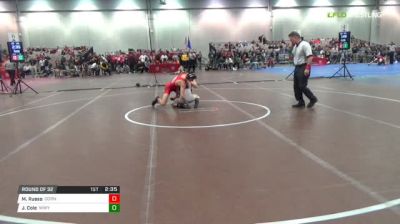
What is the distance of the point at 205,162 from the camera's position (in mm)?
5207

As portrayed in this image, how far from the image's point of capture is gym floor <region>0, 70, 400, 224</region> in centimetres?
367

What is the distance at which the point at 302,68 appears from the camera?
30.7 feet

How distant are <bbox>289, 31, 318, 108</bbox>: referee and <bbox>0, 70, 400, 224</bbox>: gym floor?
1.34 ft

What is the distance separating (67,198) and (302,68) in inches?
298

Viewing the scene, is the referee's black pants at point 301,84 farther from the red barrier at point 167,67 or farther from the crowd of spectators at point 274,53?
the crowd of spectators at point 274,53

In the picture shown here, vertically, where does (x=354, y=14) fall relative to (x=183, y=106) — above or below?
above

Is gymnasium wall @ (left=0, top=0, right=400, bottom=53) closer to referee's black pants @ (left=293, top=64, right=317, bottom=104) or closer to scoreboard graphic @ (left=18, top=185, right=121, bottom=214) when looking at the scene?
referee's black pants @ (left=293, top=64, right=317, bottom=104)

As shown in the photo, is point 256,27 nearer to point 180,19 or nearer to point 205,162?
point 180,19

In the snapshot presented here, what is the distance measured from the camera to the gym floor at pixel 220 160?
3674mm

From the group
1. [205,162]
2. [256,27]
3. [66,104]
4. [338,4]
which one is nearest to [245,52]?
[256,27]

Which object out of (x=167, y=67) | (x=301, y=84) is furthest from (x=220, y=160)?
(x=167, y=67)

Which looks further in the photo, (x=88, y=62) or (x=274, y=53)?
(x=274, y=53)

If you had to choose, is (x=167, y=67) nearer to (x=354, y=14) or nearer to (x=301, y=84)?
(x=301, y=84)

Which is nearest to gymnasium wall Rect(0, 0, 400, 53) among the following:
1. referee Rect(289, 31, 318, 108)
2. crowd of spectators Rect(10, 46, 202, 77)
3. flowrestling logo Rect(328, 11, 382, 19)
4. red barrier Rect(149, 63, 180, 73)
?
flowrestling logo Rect(328, 11, 382, 19)
